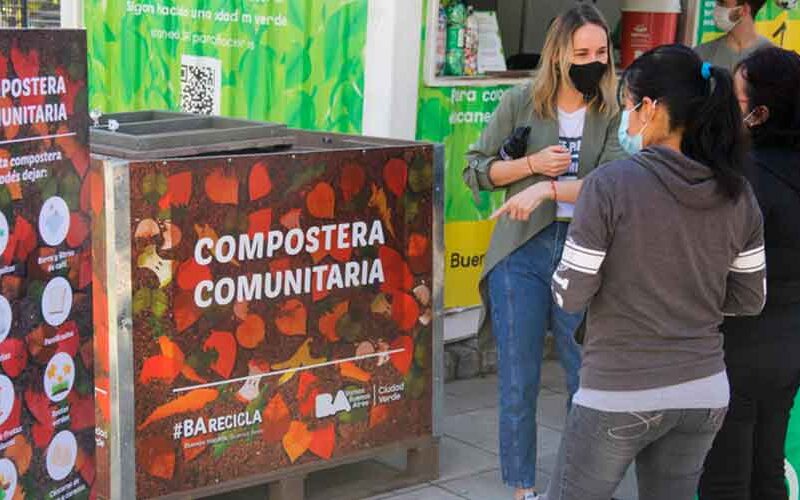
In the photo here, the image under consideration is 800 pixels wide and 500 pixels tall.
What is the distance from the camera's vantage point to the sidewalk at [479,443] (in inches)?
201

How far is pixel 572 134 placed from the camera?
468 centimetres

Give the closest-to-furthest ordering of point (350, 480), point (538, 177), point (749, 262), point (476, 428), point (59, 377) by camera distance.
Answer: point (59, 377), point (749, 262), point (538, 177), point (350, 480), point (476, 428)

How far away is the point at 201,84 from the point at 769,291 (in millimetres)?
3986

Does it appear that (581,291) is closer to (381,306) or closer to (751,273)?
(751,273)

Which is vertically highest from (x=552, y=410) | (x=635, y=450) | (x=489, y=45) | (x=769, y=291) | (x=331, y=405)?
(x=489, y=45)

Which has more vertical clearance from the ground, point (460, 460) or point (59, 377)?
point (59, 377)

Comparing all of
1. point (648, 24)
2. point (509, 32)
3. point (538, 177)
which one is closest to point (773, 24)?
point (648, 24)

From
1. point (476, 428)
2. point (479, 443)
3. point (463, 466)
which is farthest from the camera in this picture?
point (476, 428)

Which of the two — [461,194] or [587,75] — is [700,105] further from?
[461,194]

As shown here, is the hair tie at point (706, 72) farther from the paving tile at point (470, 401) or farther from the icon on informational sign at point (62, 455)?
the paving tile at point (470, 401)

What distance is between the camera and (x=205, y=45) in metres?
6.93

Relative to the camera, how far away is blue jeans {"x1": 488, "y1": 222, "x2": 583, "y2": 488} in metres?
4.68

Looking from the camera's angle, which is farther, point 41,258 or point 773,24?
point 773,24

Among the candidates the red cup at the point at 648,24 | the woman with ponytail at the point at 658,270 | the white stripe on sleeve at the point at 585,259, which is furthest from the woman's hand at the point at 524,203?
the red cup at the point at 648,24
